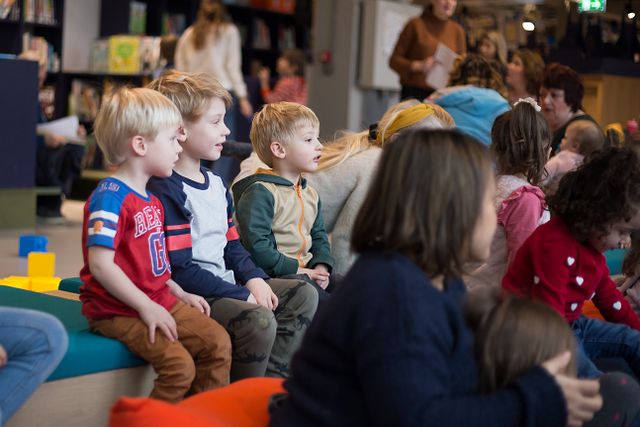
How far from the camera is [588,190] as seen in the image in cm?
243

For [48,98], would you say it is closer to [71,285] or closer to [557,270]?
[71,285]

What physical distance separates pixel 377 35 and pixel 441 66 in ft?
7.52

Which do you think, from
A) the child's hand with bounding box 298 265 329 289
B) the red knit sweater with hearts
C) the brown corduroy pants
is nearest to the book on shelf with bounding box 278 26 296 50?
the child's hand with bounding box 298 265 329 289

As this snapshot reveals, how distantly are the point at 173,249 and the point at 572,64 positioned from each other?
14.9 ft

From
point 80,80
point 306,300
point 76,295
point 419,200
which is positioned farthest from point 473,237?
point 80,80

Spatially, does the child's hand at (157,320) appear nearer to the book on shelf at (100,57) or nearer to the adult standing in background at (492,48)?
the adult standing in background at (492,48)

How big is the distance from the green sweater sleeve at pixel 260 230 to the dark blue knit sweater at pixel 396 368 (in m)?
1.35

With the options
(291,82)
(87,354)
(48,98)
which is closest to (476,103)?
(87,354)

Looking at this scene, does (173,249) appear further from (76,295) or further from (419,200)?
(419,200)

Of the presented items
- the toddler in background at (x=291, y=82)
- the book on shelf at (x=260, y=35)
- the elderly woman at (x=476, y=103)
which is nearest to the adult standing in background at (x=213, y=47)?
the toddler in background at (x=291, y=82)

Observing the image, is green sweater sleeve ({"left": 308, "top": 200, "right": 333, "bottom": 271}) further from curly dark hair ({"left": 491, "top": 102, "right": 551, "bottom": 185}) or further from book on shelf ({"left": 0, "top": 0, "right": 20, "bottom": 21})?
book on shelf ({"left": 0, "top": 0, "right": 20, "bottom": 21})

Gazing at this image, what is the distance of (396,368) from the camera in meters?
1.30

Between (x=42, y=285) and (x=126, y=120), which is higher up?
(x=126, y=120)

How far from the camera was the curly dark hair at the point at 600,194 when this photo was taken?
2375 mm
